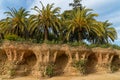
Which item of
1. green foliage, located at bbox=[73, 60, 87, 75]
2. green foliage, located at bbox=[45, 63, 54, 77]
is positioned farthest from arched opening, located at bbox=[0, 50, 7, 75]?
green foliage, located at bbox=[73, 60, 87, 75]

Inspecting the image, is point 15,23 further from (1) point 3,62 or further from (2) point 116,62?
(2) point 116,62

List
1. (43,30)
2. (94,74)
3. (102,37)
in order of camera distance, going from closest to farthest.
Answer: (94,74)
(43,30)
(102,37)

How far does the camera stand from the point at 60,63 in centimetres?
4119

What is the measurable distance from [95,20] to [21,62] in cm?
1401

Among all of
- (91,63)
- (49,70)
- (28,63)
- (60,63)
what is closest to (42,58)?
(49,70)

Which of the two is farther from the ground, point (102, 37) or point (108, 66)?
point (102, 37)

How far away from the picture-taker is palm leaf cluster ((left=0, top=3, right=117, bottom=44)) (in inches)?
1708

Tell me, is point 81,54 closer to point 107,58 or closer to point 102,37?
point 107,58

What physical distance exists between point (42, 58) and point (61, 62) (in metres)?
3.67

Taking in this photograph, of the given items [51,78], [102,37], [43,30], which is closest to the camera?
[51,78]

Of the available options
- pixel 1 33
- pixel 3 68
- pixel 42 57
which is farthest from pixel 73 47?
pixel 1 33

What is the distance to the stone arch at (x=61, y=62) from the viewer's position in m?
40.2

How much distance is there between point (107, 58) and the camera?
42594mm

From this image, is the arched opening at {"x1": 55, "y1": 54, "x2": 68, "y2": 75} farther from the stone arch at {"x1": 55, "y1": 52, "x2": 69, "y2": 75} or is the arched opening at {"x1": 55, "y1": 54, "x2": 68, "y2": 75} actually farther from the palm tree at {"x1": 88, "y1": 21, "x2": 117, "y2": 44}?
the palm tree at {"x1": 88, "y1": 21, "x2": 117, "y2": 44}
